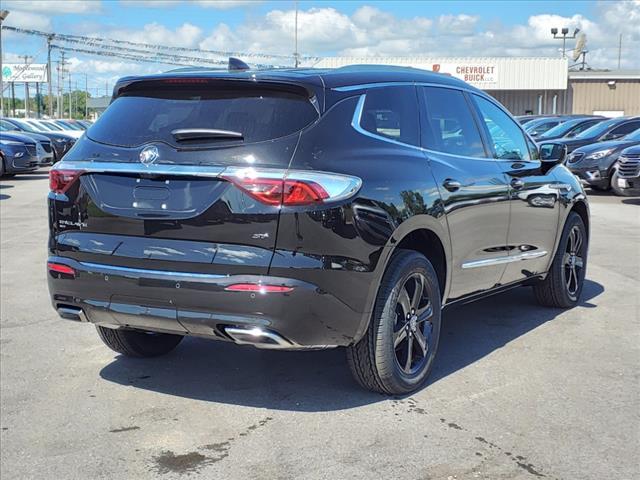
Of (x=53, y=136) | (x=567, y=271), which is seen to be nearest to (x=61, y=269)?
(x=567, y=271)

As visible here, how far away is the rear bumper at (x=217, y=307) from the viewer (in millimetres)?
3715

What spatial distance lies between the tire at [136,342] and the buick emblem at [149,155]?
1.42 metres

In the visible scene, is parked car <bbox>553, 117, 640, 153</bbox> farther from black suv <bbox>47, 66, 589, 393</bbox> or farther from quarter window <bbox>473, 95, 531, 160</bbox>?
black suv <bbox>47, 66, 589, 393</bbox>

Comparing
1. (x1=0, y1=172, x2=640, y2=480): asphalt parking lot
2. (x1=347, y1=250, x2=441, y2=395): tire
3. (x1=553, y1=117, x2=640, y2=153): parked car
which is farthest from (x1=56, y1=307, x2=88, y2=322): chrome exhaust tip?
(x1=553, y1=117, x2=640, y2=153): parked car

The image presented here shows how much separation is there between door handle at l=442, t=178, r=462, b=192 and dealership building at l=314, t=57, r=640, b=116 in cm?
4608

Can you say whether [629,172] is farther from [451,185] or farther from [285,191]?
[285,191]

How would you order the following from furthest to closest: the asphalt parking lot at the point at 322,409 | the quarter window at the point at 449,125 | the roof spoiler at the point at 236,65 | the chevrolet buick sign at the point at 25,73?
1. the chevrolet buick sign at the point at 25,73
2. the quarter window at the point at 449,125
3. the roof spoiler at the point at 236,65
4. the asphalt parking lot at the point at 322,409

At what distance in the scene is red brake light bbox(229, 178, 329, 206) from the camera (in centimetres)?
369

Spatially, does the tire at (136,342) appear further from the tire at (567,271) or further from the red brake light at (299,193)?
the tire at (567,271)

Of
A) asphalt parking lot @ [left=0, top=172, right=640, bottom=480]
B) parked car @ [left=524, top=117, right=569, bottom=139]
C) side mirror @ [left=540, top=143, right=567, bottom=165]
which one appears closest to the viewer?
asphalt parking lot @ [left=0, top=172, right=640, bottom=480]

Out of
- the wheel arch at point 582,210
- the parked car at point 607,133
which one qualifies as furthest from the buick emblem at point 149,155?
the parked car at point 607,133

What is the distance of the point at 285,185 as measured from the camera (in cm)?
370

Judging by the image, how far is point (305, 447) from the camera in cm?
377

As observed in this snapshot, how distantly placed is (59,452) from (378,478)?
1.58 metres
